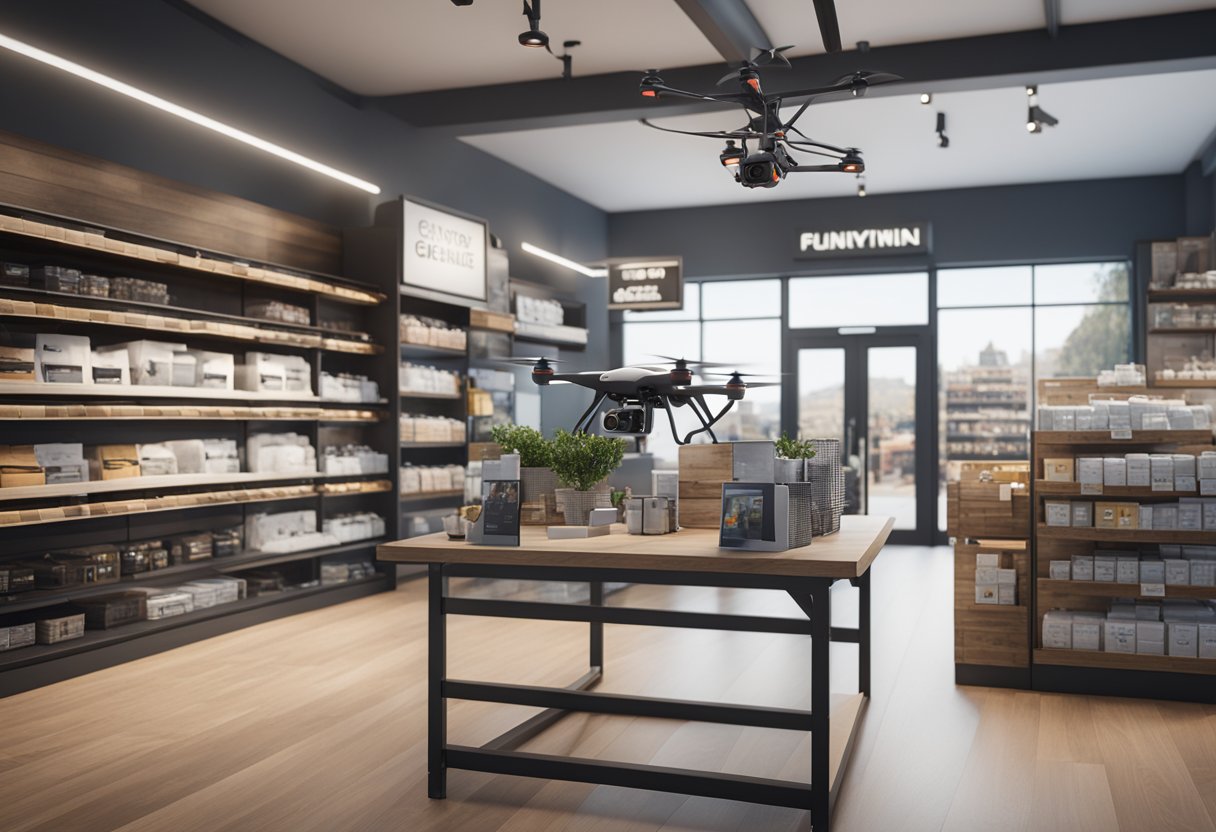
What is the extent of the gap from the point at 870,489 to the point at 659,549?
8525 mm

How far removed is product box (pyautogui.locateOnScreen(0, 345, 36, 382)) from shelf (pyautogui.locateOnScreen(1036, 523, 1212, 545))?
4811 millimetres

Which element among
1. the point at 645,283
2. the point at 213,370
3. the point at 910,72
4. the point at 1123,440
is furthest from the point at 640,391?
the point at 645,283

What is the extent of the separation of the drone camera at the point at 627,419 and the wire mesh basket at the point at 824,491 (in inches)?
24.8

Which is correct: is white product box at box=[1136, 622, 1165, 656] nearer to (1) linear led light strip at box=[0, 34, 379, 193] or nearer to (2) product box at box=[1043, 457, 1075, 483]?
(2) product box at box=[1043, 457, 1075, 483]

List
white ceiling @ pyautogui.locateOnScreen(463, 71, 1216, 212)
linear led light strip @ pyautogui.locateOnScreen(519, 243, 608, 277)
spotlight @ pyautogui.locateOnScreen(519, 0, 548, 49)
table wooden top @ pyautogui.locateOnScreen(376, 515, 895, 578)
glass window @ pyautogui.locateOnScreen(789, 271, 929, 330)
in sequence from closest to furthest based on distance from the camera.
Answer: table wooden top @ pyautogui.locateOnScreen(376, 515, 895, 578), spotlight @ pyautogui.locateOnScreen(519, 0, 548, 49), white ceiling @ pyautogui.locateOnScreen(463, 71, 1216, 212), linear led light strip @ pyautogui.locateOnScreen(519, 243, 608, 277), glass window @ pyautogui.locateOnScreen(789, 271, 929, 330)

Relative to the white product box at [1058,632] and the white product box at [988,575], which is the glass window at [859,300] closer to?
the white product box at [988,575]

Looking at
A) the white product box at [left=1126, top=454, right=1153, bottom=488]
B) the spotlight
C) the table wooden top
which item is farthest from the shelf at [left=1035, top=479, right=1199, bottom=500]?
the spotlight

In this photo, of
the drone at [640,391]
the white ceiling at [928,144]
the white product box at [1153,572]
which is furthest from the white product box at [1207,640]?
the white ceiling at [928,144]

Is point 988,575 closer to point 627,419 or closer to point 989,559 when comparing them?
point 989,559

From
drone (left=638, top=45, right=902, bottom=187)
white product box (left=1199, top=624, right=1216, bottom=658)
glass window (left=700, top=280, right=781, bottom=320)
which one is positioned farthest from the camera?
glass window (left=700, top=280, right=781, bottom=320)

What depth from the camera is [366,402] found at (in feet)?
23.3

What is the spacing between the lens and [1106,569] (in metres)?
4.62

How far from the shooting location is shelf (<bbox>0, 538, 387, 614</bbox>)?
4719mm

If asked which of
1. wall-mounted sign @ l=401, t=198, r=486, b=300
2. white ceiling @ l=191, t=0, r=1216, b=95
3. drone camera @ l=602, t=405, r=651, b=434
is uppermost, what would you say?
white ceiling @ l=191, t=0, r=1216, b=95
